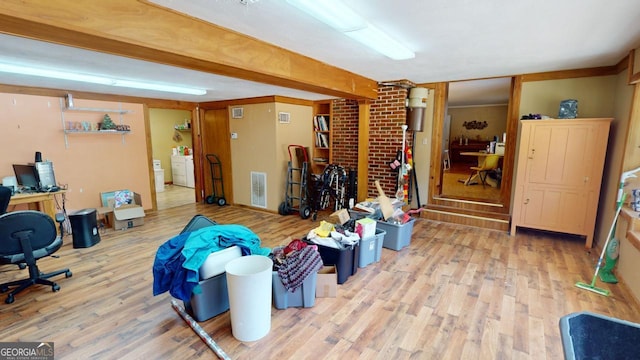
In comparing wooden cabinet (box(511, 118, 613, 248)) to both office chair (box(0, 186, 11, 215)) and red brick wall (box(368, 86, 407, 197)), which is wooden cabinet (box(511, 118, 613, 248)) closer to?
red brick wall (box(368, 86, 407, 197))

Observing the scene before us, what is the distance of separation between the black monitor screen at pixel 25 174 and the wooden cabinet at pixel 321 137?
13.9 feet

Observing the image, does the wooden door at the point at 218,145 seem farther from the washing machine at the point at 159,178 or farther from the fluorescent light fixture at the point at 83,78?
the washing machine at the point at 159,178

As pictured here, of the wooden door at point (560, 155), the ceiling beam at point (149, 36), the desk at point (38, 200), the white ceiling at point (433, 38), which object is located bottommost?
the desk at point (38, 200)

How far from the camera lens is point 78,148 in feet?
15.7

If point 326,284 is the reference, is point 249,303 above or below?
above

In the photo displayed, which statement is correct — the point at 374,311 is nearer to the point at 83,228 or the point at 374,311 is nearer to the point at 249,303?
the point at 249,303

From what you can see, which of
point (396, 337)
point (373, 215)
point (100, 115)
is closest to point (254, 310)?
point (396, 337)

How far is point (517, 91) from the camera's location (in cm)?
432

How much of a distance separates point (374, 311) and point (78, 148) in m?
5.17

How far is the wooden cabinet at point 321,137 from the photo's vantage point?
6.08 metres

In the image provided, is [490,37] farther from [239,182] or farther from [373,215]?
[239,182]

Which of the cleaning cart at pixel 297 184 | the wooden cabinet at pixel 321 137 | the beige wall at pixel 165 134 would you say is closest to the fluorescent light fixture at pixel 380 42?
the cleaning cart at pixel 297 184

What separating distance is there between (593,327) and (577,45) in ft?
9.74

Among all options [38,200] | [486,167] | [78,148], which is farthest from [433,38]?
[486,167]
